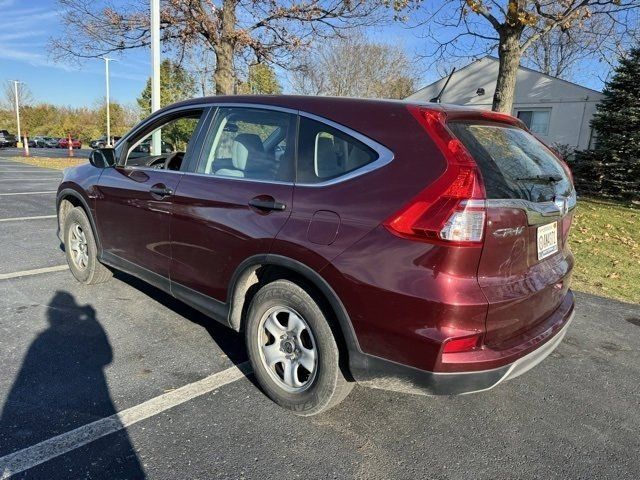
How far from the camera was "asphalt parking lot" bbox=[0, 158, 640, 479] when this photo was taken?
2.33 meters

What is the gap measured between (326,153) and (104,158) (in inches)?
→ 99.1

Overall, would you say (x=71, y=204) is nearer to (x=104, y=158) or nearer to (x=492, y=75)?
(x=104, y=158)

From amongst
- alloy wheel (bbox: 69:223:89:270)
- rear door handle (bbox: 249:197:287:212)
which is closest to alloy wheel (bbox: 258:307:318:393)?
rear door handle (bbox: 249:197:287:212)

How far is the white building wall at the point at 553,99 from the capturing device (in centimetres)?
1872

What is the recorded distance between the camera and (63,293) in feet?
14.7

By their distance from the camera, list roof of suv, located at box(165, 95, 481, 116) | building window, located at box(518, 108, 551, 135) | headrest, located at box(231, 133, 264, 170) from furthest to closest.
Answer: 1. building window, located at box(518, 108, 551, 135)
2. headrest, located at box(231, 133, 264, 170)
3. roof of suv, located at box(165, 95, 481, 116)

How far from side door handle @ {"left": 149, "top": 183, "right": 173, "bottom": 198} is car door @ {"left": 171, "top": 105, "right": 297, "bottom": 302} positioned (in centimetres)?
12

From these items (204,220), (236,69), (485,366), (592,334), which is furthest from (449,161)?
(236,69)

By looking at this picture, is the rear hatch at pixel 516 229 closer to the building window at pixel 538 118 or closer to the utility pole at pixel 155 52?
the utility pole at pixel 155 52

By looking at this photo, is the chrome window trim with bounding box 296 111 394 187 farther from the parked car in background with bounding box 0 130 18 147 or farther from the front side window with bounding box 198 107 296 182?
the parked car in background with bounding box 0 130 18 147

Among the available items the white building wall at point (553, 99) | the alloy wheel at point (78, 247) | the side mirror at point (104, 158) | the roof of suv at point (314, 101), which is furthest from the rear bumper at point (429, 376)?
the white building wall at point (553, 99)

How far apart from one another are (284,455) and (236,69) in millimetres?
15294

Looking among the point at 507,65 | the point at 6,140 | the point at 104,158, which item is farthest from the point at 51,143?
the point at 104,158

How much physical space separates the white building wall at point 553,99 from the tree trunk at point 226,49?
1002 centimetres
